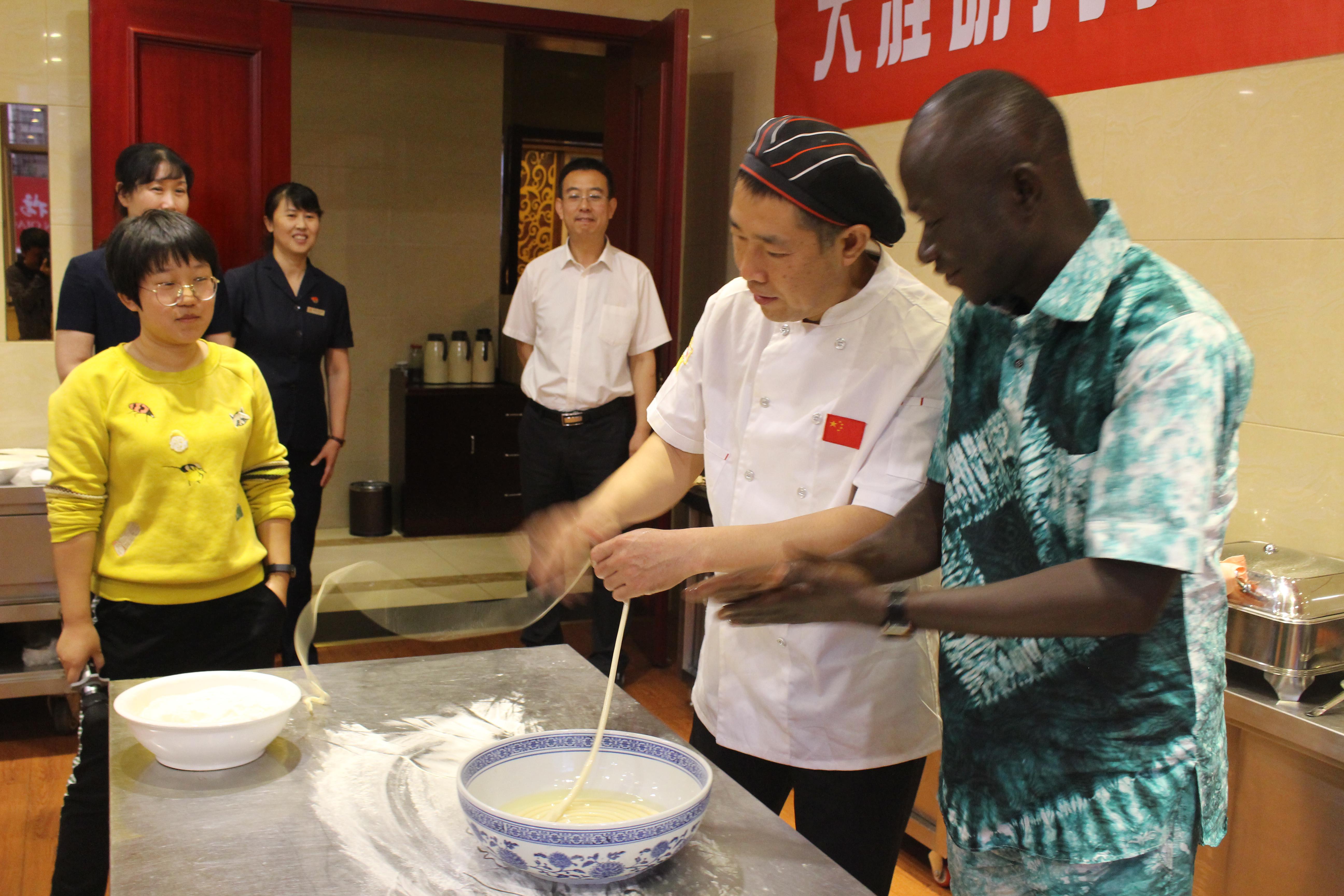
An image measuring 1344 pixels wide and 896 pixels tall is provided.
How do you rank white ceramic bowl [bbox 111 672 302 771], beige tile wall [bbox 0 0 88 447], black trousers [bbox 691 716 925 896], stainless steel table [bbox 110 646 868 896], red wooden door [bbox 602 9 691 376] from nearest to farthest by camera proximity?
stainless steel table [bbox 110 646 868 896] < white ceramic bowl [bbox 111 672 302 771] < black trousers [bbox 691 716 925 896] < beige tile wall [bbox 0 0 88 447] < red wooden door [bbox 602 9 691 376]

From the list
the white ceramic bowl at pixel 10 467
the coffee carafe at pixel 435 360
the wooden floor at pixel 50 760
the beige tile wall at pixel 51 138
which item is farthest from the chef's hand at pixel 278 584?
the coffee carafe at pixel 435 360

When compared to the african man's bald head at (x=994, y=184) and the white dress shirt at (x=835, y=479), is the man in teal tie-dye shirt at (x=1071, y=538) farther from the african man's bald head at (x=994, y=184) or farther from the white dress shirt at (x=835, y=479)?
the white dress shirt at (x=835, y=479)

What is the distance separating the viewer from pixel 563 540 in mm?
1669

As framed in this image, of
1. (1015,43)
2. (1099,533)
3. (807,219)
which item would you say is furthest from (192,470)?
(1015,43)

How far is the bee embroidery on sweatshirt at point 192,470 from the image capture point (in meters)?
2.10

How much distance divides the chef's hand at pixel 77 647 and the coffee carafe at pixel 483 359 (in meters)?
4.39

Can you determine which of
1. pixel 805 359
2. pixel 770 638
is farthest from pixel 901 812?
pixel 805 359

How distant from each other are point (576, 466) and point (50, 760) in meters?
1.94

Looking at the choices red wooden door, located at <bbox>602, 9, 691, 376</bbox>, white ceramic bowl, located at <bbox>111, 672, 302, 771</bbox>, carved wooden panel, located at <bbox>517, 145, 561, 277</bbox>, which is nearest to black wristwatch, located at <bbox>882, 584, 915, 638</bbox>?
white ceramic bowl, located at <bbox>111, 672, 302, 771</bbox>

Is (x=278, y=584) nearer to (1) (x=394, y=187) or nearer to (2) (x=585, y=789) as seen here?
(2) (x=585, y=789)

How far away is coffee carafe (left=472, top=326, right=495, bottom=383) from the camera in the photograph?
251 inches

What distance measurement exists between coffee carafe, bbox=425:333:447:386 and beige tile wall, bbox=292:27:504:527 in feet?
1.33

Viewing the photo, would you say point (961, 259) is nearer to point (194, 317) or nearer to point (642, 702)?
point (194, 317)

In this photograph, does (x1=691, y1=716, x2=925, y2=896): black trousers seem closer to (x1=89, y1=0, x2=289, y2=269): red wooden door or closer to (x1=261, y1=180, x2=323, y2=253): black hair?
(x1=261, y1=180, x2=323, y2=253): black hair
